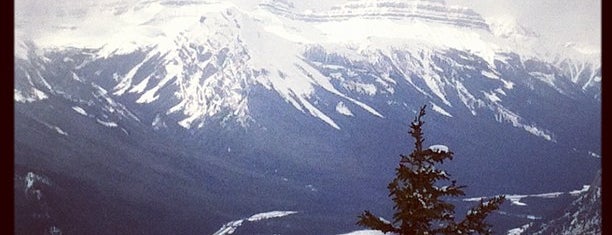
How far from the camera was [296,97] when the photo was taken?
9.36 metres

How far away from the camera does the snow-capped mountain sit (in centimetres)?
866

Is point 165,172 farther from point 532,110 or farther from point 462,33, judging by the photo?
point 532,110

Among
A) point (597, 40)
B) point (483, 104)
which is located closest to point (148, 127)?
point (483, 104)

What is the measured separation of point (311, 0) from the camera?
9.30 meters

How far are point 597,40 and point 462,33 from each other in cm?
146

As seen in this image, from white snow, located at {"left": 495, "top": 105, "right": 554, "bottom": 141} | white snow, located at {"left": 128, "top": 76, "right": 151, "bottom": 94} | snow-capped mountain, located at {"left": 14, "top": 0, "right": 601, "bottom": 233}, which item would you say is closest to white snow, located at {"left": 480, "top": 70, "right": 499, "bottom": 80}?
snow-capped mountain, located at {"left": 14, "top": 0, "right": 601, "bottom": 233}

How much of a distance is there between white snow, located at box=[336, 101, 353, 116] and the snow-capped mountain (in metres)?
0.02

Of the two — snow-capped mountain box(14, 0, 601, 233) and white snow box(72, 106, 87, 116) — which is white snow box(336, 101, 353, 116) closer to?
snow-capped mountain box(14, 0, 601, 233)

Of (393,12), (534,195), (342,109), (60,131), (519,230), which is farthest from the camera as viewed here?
(393,12)

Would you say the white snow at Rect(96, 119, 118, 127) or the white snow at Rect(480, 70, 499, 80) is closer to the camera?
the white snow at Rect(96, 119, 118, 127)

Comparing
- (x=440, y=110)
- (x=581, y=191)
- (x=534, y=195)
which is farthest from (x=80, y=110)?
(x=581, y=191)

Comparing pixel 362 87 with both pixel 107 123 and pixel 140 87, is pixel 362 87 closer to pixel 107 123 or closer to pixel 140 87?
pixel 140 87

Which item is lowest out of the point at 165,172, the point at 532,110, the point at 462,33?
the point at 165,172

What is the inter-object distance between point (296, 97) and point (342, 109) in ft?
1.81
